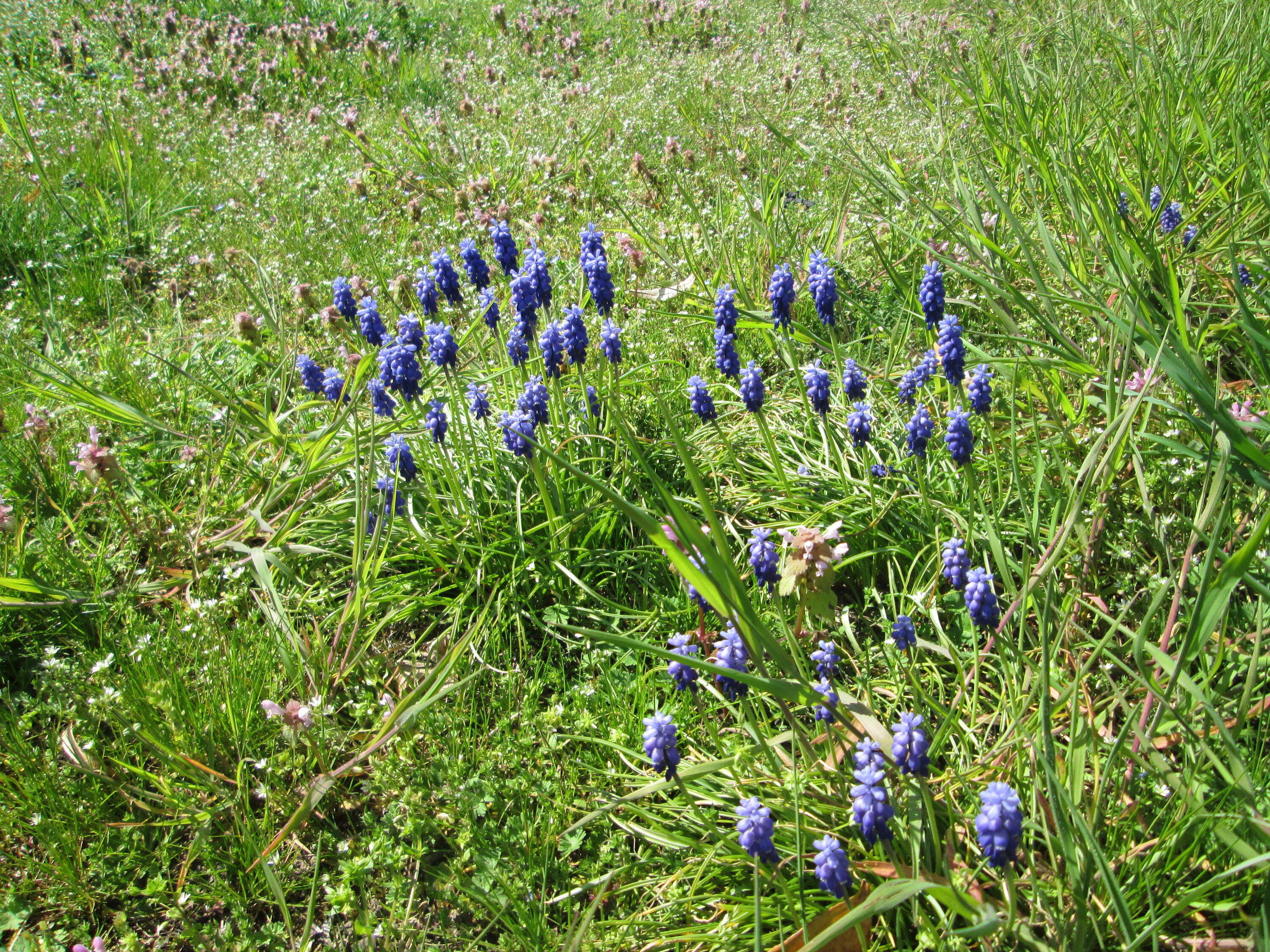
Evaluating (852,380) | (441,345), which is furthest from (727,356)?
(441,345)

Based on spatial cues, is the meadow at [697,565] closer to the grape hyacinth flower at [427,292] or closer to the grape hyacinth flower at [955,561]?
the grape hyacinth flower at [955,561]

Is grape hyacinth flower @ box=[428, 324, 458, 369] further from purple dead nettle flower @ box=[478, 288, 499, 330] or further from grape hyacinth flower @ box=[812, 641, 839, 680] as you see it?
grape hyacinth flower @ box=[812, 641, 839, 680]

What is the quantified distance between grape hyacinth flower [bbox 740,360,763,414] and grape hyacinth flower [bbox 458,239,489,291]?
102 cm

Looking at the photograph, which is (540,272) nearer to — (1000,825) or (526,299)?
(526,299)

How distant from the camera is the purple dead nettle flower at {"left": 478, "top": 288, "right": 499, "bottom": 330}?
2.74 meters

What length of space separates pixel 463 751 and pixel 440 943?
47 centimetres

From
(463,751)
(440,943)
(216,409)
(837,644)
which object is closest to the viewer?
(440,943)

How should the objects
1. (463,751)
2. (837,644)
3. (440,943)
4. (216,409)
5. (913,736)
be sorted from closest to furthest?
(913,736)
(440,943)
(463,751)
(837,644)
(216,409)

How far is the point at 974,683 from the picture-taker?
1.97m

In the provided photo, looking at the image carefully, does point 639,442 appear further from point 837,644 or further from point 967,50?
point 967,50

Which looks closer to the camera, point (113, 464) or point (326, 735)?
point (326, 735)

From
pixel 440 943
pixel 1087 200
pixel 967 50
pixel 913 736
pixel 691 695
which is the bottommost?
pixel 440 943

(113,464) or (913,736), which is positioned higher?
(913,736)

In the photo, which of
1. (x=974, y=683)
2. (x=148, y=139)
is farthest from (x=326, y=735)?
(x=148, y=139)
